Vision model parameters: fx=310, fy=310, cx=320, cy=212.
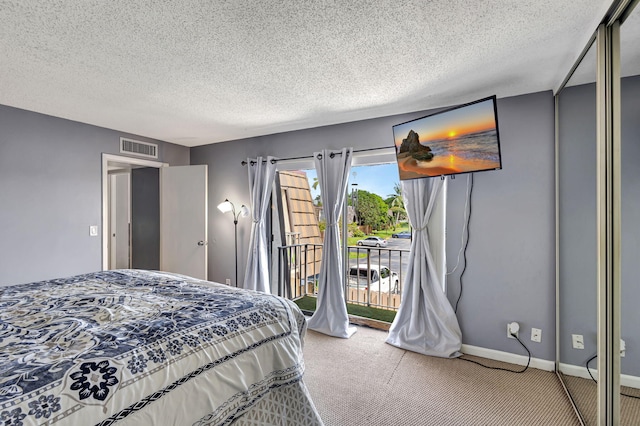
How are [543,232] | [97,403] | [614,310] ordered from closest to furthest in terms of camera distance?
[97,403] < [614,310] < [543,232]

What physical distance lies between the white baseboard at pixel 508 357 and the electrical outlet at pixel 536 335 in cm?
16

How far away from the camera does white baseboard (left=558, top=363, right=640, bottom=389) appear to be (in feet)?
4.70

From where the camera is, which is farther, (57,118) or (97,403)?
(57,118)

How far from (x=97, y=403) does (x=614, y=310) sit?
2.15 m

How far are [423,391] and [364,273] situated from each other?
7.45 feet

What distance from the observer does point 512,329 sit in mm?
2666

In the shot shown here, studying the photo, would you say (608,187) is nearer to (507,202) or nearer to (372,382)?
(507,202)

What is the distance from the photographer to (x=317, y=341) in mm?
3186

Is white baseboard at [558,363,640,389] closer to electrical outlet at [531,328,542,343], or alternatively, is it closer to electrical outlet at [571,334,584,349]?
electrical outlet at [571,334,584,349]

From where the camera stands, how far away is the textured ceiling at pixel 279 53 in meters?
1.57

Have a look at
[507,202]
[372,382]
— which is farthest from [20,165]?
[507,202]

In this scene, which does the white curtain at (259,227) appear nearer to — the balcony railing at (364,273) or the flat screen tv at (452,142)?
the balcony railing at (364,273)

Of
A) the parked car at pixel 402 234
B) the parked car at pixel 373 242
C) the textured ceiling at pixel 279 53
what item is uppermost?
the textured ceiling at pixel 279 53

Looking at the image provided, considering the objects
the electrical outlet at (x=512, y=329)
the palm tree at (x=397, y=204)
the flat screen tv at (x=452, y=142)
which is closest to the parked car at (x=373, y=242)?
the palm tree at (x=397, y=204)
